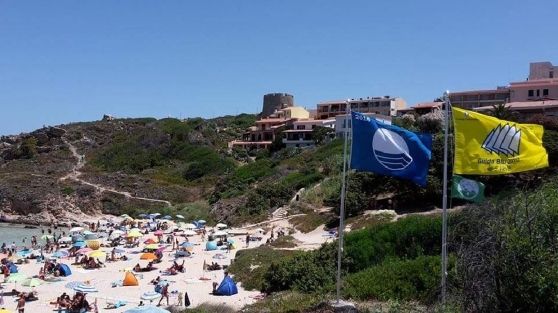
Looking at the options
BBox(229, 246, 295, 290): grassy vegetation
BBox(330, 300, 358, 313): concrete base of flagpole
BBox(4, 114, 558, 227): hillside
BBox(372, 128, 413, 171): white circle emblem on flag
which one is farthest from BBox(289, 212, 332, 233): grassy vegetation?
BBox(372, 128, 413, 171): white circle emblem on flag

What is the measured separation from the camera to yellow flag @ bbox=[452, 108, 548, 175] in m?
10.6

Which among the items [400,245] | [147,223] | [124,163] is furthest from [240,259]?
[124,163]

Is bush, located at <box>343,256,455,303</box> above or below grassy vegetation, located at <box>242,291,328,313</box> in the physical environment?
above

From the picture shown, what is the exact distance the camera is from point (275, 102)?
120625mm

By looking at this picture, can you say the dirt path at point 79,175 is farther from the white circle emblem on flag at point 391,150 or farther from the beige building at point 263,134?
the white circle emblem on flag at point 391,150

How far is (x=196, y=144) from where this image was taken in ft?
287

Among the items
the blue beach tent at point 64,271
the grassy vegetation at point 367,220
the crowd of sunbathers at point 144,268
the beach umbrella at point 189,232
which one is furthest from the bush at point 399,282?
the beach umbrella at point 189,232

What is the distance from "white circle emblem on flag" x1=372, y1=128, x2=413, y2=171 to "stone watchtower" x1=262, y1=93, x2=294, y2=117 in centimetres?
10703

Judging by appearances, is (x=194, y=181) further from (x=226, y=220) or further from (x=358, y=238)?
(x=358, y=238)

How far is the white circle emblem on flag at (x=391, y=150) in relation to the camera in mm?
11703

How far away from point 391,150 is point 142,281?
17907mm

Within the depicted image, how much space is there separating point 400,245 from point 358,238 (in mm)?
1872

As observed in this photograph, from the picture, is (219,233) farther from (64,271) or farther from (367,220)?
(64,271)

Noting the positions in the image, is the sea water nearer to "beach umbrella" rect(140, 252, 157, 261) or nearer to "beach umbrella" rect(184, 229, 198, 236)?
"beach umbrella" rect(184, 229, 198, 236)
